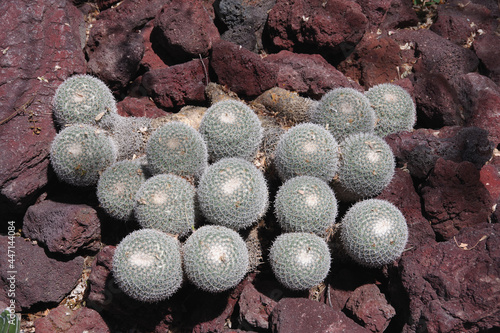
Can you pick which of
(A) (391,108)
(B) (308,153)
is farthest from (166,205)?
(A) (391,108)

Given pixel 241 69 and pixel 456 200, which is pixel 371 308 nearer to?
pixel 456 200

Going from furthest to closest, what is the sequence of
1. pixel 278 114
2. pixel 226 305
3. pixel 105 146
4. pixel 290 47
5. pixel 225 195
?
1. pixel 290 47
2. pixel 278 114
3. pixel 105 146
4. pixel 226 305
5. pixel 225 195

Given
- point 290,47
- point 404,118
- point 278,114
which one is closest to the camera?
point 404,118

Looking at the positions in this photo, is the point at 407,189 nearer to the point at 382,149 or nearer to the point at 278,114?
the point at 382,149

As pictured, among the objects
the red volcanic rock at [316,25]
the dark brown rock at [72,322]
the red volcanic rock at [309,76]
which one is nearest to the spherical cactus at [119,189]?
the dark brown rock at [72,322]

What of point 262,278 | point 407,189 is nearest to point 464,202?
point 407,189

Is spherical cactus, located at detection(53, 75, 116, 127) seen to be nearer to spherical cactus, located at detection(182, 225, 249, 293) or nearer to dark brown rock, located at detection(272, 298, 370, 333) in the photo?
spherical cactus, located at detection(182, 225, 249, 293)
